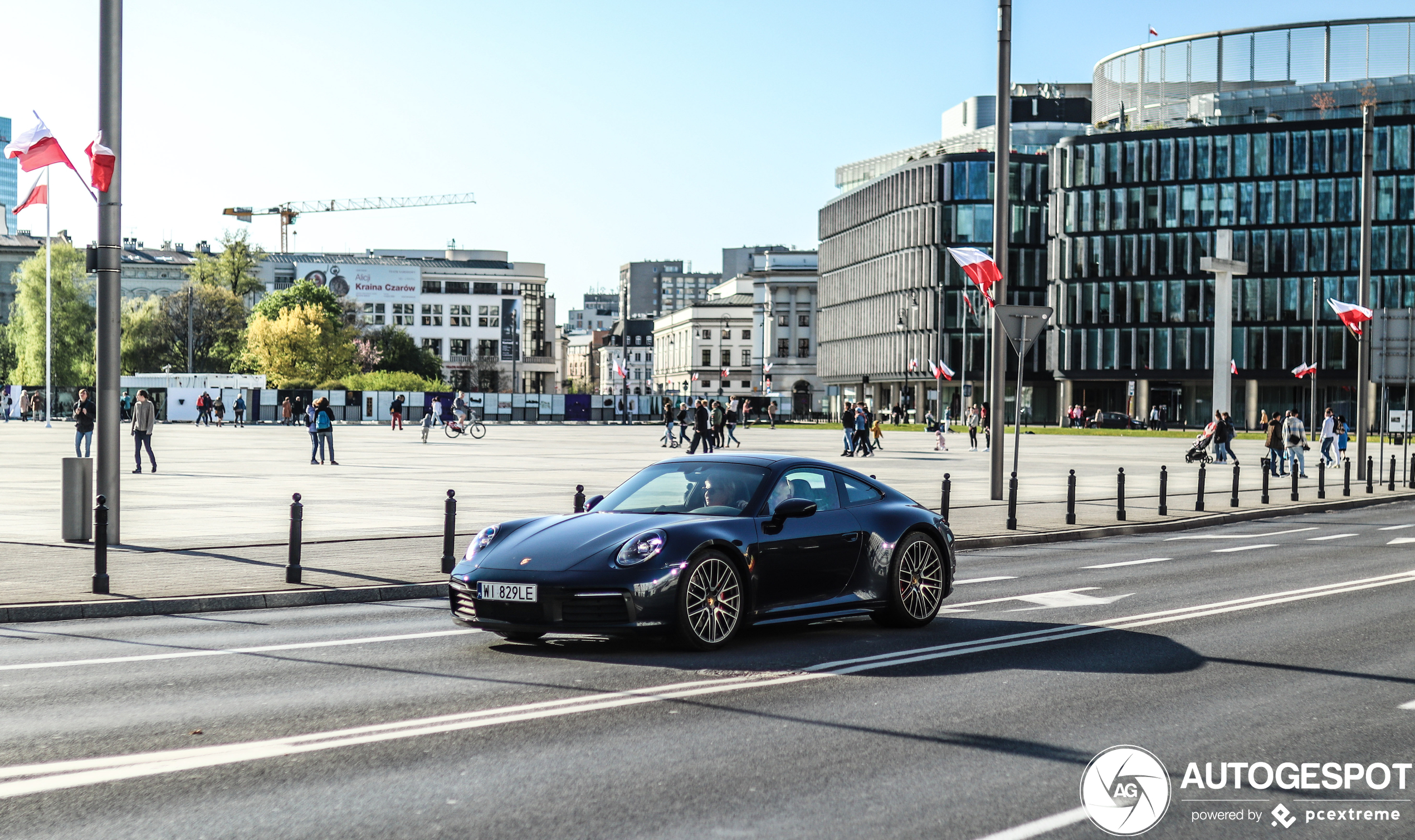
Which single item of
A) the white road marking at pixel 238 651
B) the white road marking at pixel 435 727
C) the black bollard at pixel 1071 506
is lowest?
the white road marking at pixel 238 651

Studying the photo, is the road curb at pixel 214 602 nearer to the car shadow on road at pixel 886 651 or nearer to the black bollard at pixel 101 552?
the black bollard at pixel 101 552

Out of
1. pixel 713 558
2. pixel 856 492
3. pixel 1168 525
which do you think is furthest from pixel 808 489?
pixel 1168 525

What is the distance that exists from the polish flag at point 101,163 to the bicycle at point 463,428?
43.7 m

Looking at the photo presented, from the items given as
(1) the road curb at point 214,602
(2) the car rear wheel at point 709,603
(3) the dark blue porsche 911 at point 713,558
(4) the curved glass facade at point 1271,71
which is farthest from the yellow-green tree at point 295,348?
(2) the car rear wheel at point 709,603

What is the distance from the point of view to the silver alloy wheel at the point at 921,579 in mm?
10578

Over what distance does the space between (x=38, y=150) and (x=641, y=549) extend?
11.6 metres

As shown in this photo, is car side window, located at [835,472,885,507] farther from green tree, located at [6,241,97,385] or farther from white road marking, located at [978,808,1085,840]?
green tree, located at [6,241,97,385]

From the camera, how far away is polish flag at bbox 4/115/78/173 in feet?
55.3

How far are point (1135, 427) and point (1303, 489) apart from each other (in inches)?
2269

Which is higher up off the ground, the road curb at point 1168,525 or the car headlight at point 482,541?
the car headlight at point 482,541

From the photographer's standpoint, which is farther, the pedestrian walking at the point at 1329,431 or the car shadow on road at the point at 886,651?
the pedestrian walking at the point at 1329,431

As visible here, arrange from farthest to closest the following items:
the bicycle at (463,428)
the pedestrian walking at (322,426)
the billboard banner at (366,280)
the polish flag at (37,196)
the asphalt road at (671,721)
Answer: the billboard banner at (366,280), the bicycle at (463,428), the pedestrian walking at (322,426), the polish flag at (37,196), the asphalt road at (671,721)

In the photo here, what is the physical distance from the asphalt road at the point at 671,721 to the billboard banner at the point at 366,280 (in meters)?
132

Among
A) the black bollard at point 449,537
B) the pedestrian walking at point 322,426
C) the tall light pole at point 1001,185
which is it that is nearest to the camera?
the black bollard at point 449,537
